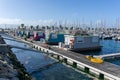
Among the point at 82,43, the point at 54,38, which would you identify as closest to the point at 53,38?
the point at 54,38

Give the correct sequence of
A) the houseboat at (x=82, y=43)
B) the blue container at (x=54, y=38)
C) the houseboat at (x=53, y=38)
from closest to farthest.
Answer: the houseboat at (x=82, y=43) < the houseboat at (x=53, y=38) < the blue container at (x=54, y=38)

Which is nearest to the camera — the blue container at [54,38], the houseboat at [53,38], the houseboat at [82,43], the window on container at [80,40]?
the houseboat at [82,43]

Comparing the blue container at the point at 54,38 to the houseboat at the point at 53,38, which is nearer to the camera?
the houseboat at the point at 53,38

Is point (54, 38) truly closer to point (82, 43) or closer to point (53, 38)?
point (53, 38)

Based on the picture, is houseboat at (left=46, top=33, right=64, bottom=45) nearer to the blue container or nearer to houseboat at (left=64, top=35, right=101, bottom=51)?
the blue container

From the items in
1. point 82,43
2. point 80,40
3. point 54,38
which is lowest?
point 82,43

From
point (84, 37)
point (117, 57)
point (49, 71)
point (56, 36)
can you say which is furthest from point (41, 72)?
point (56, 36)

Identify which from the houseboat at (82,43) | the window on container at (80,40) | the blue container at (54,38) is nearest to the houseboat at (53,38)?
the blue container at (54,38)

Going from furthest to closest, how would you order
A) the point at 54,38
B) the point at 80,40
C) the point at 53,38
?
the point at 54,38
the point at 53,38
the point at 80,40

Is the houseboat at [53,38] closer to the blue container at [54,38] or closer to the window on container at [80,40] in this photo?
the blue container at [54,38]

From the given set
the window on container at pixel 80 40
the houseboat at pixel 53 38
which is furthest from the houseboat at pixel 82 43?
the houseboat at pixel 53 38

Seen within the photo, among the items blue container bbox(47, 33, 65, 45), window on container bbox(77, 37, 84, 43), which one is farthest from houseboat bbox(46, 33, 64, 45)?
window on container bbox(77, 37, 84, 43)
